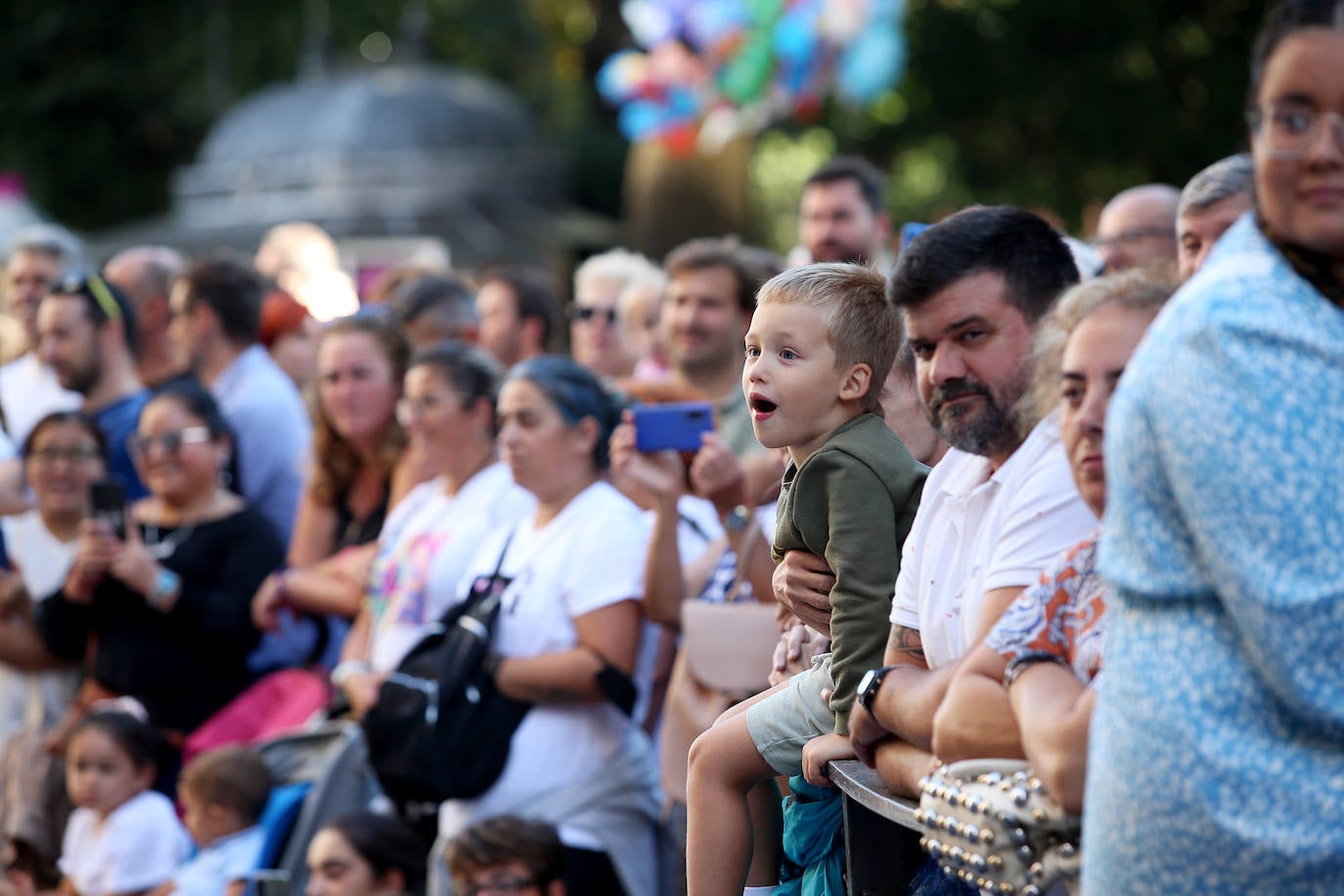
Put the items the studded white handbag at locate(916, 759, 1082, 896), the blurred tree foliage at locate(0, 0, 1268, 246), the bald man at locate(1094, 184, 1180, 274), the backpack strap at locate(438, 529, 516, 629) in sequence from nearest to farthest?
1. the studded white handbag at locate(916, 759, 1082, 896)
2. the backpack strap at locate(438, 529, 516, 629)
3. the bald man at locate(1094, 184, 1180, 274)
4. the blurred tree foliage at locate(0, 0, 1268, 246)

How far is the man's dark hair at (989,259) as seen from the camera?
2691 millimetres

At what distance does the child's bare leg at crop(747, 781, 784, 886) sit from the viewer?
3.09m

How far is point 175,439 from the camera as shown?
5855 millimetres

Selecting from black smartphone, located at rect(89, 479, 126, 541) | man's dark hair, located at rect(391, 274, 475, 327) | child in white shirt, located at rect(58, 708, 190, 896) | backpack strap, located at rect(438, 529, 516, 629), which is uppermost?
man's dark hair, located at rect(391, 274, 475, 327)

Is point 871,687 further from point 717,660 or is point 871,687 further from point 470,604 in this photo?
point 470,604

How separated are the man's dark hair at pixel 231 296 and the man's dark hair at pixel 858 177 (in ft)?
7.63

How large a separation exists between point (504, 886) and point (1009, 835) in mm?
2526

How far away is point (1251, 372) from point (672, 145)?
11.7 meters

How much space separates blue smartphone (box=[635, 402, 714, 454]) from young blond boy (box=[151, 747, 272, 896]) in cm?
178

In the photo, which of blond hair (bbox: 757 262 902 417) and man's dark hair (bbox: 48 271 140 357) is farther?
man's dark hair (bbox: 48 271 140 357)

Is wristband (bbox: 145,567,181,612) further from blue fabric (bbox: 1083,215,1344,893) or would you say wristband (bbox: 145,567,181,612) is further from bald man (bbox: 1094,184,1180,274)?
blue fabric (bbox: 1083,215,1344,893)

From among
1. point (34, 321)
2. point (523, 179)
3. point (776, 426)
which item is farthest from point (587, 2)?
point (776, 426)

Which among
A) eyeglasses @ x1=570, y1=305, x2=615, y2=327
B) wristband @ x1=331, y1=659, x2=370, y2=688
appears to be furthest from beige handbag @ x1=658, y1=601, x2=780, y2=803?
eyeglasses @ x1=570, y1=305, x2=615, y2=327

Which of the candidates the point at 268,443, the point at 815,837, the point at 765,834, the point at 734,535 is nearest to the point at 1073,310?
the point at 815,837
